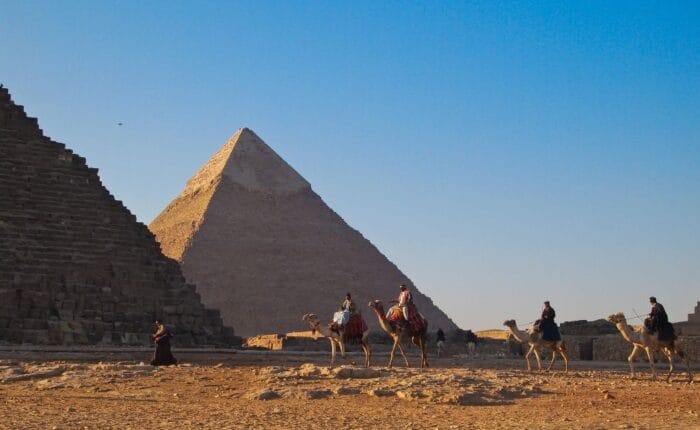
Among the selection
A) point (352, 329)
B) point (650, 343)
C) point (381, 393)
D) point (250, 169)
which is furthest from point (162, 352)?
point (250, 169)

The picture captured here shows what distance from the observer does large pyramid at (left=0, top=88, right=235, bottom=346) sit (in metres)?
25.8

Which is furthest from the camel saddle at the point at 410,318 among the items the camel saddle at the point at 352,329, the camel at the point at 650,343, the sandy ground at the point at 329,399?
the camel at the point at 650,343

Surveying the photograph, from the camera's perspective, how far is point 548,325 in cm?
1720

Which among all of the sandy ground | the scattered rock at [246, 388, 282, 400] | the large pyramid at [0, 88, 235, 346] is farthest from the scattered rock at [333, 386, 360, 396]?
the large pyramid at [0, 88, 235, 346]

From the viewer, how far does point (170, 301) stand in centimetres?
2839

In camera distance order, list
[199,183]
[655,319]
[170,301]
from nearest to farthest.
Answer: [655,319] < [170,301] < [199,183]

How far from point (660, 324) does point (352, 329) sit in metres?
4.53

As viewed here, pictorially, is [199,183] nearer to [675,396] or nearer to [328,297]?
[328,297]

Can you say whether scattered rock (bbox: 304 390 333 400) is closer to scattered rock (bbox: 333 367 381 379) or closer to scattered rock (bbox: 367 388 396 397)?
scattered rock (bbox: 367 388 396 397)

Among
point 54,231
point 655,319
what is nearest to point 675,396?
point 655,319

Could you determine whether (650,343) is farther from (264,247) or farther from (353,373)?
(264,247)

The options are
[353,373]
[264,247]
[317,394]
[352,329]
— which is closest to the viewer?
[317,394]

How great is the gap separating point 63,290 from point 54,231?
2.11 metres

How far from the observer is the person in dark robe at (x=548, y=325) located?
56.3ft
